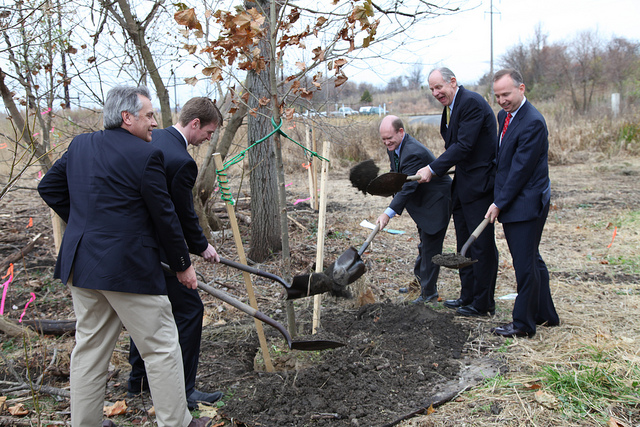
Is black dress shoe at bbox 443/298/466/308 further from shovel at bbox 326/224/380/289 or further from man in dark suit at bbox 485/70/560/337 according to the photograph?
shovel at bbox 326/224/380/289

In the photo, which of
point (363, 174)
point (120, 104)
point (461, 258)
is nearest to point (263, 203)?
point (363, 174)

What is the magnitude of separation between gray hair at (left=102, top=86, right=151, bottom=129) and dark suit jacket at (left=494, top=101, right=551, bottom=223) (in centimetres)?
276

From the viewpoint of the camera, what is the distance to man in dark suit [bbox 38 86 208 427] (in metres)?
2.30

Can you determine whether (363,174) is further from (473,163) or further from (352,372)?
(352,372)

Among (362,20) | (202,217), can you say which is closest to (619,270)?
(362,20)

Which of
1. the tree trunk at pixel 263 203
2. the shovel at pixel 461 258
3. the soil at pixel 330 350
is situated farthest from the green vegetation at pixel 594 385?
the tree trunk at pixel 263 203

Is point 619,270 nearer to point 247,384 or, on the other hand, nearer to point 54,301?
point 247,384

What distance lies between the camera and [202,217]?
6.65 meters

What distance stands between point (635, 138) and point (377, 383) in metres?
16.0

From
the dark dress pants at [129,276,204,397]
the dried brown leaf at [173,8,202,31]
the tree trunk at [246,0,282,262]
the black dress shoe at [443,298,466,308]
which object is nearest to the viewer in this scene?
the dried brown leaf at [173,8,202,31]

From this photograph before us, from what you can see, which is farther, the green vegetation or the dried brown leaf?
the green vegetation

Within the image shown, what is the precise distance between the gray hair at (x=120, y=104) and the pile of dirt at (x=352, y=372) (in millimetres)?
1842

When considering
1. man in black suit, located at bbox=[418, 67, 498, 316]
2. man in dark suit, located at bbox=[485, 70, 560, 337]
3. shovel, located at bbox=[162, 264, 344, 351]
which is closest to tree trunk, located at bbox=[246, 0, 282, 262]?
man in black suit, located at bbox=[418, 67, 498, 316]

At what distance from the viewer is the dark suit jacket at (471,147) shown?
4.08 metres
